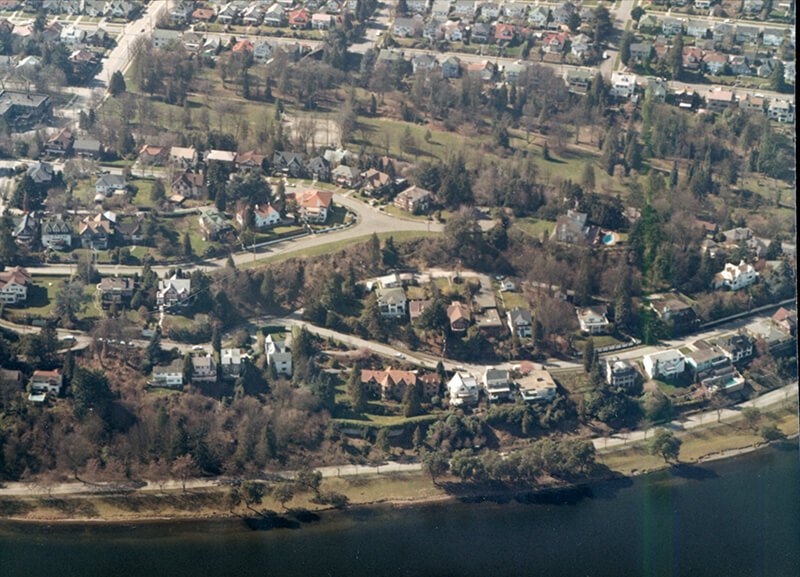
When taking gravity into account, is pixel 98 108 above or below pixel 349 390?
above

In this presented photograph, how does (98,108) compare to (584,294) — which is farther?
(98,108)

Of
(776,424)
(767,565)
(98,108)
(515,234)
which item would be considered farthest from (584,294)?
(98,108)

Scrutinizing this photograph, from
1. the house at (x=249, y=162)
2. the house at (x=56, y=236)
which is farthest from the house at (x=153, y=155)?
the house at (x=56, y=236)

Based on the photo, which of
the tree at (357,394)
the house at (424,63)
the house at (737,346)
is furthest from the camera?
the house at (424,63)

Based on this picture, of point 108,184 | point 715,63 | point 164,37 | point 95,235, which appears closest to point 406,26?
point 164,37

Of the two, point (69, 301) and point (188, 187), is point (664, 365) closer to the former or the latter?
point (188, 187)

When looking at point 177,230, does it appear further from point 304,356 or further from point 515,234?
point 515,234

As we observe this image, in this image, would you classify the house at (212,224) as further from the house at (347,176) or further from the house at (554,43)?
the house at (554,43)
